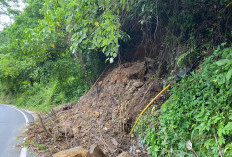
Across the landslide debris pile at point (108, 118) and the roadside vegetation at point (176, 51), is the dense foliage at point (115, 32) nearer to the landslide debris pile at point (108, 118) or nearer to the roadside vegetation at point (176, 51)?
the roadside vegetation at point (176, 51)

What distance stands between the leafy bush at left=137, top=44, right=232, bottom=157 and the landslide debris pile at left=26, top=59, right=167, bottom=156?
75 cm

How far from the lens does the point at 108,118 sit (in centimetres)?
548

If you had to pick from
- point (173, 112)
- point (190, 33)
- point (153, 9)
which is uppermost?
point (153, 9)

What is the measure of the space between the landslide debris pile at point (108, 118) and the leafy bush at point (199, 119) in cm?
75

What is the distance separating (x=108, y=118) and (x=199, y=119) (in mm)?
3043

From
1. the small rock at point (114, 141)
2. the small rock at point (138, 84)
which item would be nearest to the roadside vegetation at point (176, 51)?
the small rock at point (138, 84)

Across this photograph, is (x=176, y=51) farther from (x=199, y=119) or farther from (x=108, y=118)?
(x=108, y=118)

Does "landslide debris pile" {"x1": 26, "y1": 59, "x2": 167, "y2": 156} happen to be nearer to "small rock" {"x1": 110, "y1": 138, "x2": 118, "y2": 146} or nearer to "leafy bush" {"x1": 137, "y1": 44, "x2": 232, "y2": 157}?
"small rock" {"x1": 110, "y1": 138, "x2": 118, "y2": 146}

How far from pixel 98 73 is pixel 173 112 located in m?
5.77

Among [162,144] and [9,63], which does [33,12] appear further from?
[162,144]

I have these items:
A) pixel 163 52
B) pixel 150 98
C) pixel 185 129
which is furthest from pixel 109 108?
pixel 185 129

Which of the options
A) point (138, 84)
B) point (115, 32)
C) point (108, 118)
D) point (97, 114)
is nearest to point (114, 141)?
point (108, 118)

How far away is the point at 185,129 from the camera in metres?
3.24

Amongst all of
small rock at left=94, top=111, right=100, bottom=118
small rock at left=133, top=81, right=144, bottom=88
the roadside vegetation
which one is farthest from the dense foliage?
small rock at left=94, top=111, right=100, bottom=118
